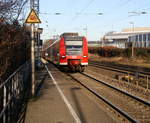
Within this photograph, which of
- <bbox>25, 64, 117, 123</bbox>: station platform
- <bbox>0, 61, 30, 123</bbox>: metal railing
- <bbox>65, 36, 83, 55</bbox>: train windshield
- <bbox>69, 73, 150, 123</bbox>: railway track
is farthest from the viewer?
<bbox>65, 36, 83, 55</bbox>: train windshield

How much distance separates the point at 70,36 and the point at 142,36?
62.3m

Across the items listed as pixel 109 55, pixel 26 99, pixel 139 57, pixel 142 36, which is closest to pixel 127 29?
pixel 142 36

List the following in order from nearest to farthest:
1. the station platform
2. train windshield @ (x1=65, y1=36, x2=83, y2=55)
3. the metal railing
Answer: the metal railing < the station platform < train windshield @ (x1=65, y1=36, x2=83, y2=55)

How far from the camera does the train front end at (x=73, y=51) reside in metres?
24.0

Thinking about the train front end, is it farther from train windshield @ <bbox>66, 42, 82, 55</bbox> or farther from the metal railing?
the metal railing

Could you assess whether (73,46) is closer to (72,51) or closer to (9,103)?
(72,51)

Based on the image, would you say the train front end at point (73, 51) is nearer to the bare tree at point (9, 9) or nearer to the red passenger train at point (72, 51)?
the red passenger train at point (72, 51)

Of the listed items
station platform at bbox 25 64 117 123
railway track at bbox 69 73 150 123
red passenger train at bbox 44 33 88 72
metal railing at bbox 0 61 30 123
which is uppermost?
red passenger train at bbox 44 33 88 72

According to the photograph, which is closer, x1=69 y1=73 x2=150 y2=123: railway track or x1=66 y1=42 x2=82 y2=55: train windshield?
x1=69 y1=73 x2=150 y2=123: railway track

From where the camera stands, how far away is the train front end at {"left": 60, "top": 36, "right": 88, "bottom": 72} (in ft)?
78.8

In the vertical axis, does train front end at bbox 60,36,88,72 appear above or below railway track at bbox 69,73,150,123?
above

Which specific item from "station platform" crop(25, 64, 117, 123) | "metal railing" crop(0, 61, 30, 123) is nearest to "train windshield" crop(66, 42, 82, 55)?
"station platform" crop(25, 64, 117, 123)

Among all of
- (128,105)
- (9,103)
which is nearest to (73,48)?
(128,105)

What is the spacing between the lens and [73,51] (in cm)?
2423
